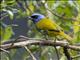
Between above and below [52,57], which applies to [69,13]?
above

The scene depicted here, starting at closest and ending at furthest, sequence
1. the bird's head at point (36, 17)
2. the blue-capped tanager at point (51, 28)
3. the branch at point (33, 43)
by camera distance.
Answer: the branch at point (33, 43) → the blue-capped tanager at point (51, 28) → the bird's head at point (36, 17)

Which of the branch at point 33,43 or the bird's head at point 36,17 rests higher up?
the branch at point 33,43

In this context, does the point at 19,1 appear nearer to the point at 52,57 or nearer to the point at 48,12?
the point at 48,12

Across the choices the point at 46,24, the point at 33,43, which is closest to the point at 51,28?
the point at 46,24

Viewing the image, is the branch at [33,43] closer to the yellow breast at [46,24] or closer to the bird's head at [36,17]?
the yellow breast at [46,24]

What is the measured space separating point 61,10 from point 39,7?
317 millimetres

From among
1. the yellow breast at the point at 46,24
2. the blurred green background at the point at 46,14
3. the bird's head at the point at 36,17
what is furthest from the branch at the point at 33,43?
the bird's head at the point at 36,17

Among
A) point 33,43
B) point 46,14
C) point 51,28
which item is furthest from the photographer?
point 46,14

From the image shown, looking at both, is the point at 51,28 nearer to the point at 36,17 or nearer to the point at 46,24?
the point at 46,24

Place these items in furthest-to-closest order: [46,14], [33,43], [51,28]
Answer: [46,14], [51,28], [33,43]

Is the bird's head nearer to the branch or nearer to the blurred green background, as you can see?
the blurred green background

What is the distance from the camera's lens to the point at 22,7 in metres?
2.17

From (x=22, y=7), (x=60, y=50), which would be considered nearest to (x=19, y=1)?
(x=22, y=7)

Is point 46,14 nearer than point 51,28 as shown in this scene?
No
